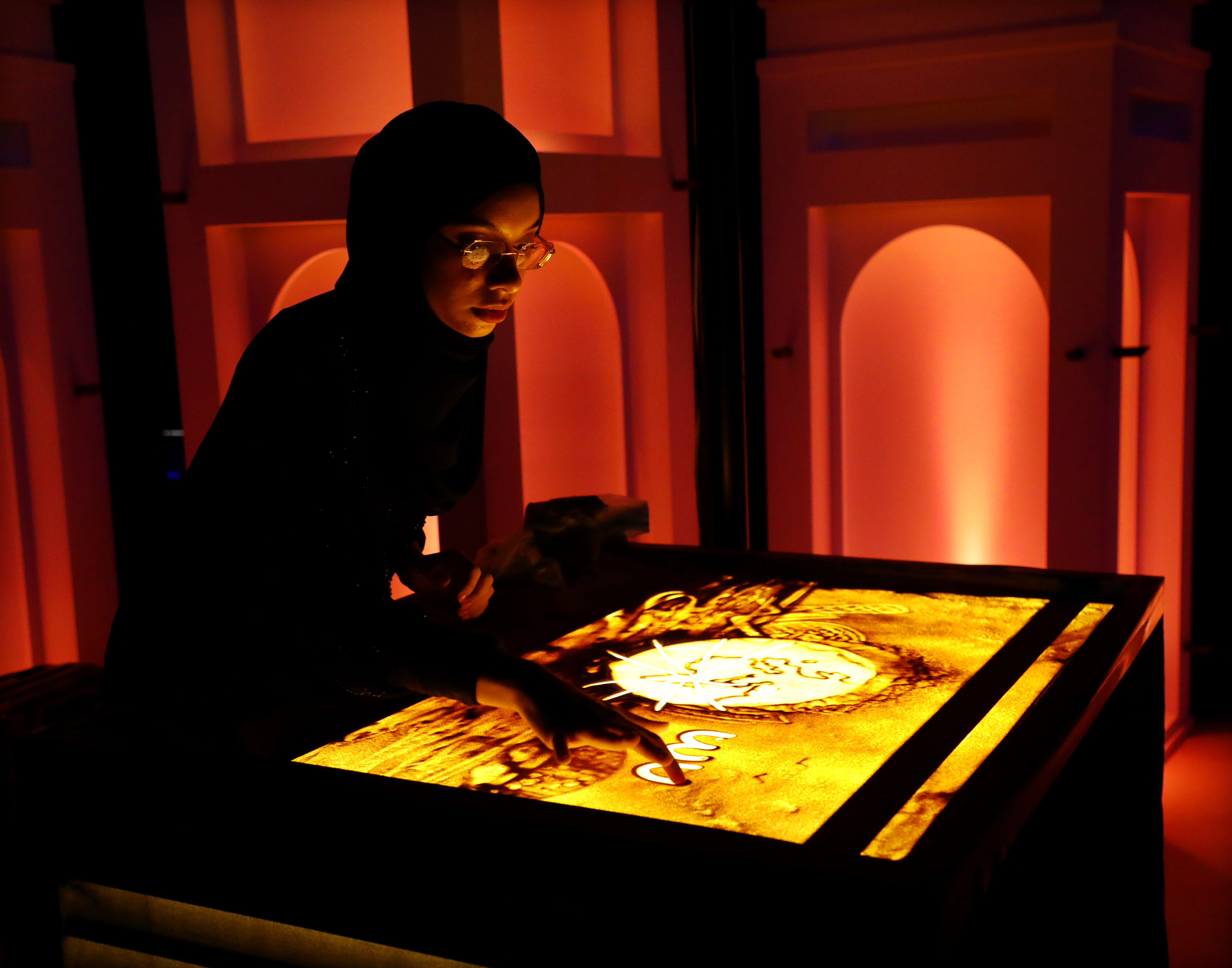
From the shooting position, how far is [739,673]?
70.9 inches

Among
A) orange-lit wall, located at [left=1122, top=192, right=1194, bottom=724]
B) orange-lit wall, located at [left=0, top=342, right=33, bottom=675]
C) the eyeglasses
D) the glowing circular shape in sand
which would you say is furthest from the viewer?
orange-lit wall, located at [left=1122, top=192, right=1194, bottom=724]

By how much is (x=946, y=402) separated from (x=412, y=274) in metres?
2.93

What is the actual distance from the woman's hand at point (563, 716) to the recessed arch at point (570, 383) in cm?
236

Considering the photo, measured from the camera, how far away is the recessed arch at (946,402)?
159 inches

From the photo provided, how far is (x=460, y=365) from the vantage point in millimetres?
1695

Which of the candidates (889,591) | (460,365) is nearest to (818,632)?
(889,591)

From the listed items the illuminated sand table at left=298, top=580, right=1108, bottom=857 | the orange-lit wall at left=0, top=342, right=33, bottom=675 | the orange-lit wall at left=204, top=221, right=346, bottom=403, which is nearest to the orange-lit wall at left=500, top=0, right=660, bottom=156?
the orange-lit wall at left=204, top=221, right=346, bottom=403

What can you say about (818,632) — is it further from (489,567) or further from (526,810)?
(526,810)

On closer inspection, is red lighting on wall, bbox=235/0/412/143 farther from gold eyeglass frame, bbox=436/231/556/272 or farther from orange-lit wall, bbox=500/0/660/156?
gold eyeglass frame, bbox=436/231/556/272

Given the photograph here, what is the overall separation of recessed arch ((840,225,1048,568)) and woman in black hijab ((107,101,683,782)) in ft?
8.68

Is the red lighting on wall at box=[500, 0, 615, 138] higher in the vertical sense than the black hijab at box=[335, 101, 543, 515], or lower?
higher

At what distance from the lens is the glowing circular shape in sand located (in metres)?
1.70

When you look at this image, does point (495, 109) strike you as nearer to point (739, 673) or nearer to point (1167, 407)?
point (739, 673)

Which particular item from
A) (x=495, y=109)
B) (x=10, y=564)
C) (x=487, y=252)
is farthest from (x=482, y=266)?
(x=10, y=564)
